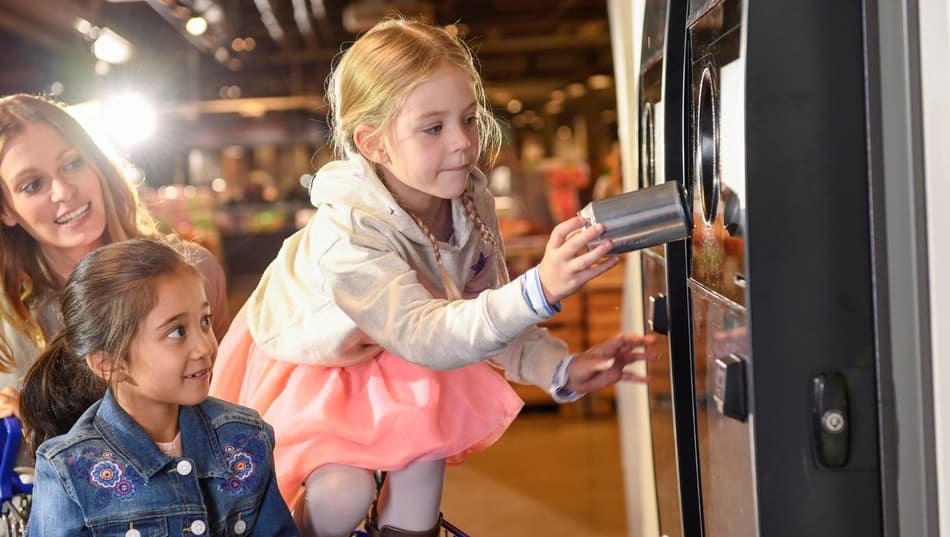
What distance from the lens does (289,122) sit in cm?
1384

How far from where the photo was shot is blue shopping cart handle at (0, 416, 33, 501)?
1.64m

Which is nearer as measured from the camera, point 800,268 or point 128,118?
point 800,268

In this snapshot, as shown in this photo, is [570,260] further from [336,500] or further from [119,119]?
[119,119]

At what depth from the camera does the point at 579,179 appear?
6.59m

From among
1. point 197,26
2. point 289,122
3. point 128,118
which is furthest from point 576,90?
point 128,118

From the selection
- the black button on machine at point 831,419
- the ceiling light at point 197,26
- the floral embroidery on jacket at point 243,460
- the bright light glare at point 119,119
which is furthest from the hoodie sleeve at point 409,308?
the ceiling light at point 197,26

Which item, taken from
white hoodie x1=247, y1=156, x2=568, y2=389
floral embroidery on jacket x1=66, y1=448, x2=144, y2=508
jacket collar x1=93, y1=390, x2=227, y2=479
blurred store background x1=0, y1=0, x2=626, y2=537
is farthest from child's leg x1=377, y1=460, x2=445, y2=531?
blurred store background x1=0, y1=0, x2=626, y2=537

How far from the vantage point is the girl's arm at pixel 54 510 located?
4.46 feet

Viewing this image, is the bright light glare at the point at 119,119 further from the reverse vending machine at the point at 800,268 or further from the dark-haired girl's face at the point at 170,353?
the reverse vending machine at the point at 800,268

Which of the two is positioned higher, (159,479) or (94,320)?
(94,320)

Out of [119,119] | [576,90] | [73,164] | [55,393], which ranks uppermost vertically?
[576,90]

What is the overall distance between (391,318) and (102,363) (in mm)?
374

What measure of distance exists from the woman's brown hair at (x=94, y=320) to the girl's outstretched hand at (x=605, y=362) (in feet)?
1.87

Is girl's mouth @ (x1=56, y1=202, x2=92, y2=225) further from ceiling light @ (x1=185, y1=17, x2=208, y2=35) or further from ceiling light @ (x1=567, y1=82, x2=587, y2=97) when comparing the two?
ceiling light @ (x1=567, y1=82, x2=587, y2=97)
